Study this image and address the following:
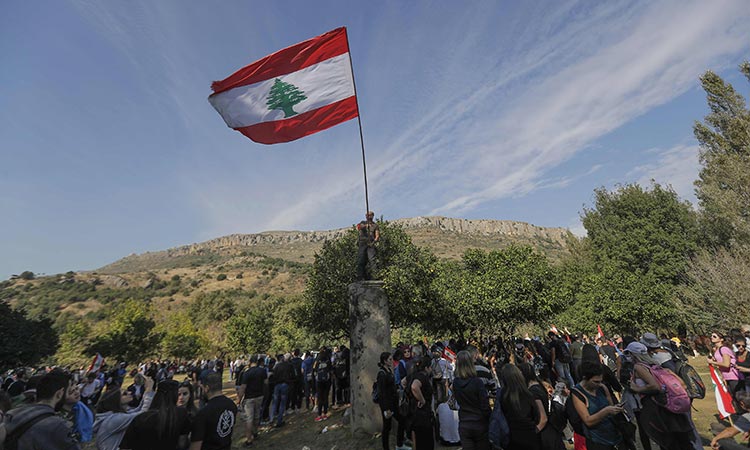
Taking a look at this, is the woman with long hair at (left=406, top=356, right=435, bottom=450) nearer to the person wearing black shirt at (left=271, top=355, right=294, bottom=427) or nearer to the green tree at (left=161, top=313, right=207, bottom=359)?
the person wearing black shirt at (left=271, top=355, right=294, bottom=427)

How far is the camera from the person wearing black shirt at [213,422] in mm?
3580

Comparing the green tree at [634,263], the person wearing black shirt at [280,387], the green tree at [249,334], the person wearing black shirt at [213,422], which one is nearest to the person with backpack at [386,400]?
the person wearing black shirt at [213,422]

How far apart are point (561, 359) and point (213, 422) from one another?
35.3 ft

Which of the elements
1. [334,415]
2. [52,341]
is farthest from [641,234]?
[52,341]

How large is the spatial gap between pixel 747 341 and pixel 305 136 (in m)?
10.2

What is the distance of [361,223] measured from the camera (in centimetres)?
833

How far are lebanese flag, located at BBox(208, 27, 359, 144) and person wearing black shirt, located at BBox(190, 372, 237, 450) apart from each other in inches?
243

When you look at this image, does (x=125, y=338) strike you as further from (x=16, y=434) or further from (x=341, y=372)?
(x=16, y=434)

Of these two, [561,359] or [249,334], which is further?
[249,334]

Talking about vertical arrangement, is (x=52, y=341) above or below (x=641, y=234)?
below

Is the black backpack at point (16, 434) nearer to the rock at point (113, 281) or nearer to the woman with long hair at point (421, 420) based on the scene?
the woman with long hair at point (421, 420)

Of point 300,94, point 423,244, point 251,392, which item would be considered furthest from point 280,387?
point 423,244

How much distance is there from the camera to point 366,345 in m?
7.60

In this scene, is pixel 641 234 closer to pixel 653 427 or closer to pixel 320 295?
pixel 320 295
